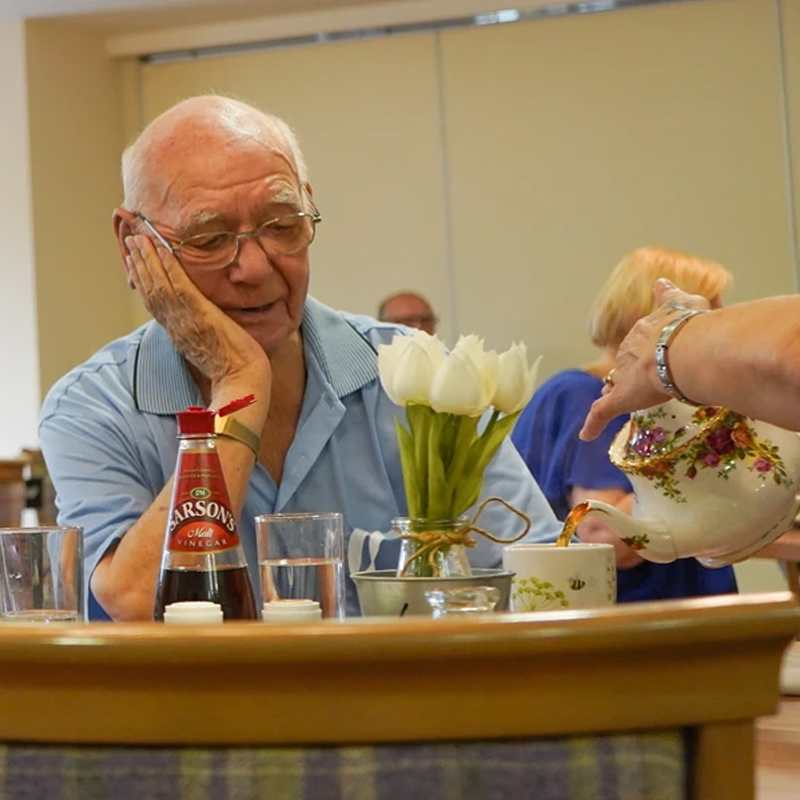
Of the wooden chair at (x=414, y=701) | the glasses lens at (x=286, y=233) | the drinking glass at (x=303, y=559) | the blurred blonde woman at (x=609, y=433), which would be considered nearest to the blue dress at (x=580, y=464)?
the blurred blonde woman at (x=609, y=433)

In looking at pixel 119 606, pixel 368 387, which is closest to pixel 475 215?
pixel 368 387

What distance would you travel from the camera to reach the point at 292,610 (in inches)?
44.6

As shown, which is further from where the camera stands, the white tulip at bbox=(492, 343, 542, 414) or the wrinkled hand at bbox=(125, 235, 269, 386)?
the wrinkled hand at bbox=(125, 235, 269, 386)

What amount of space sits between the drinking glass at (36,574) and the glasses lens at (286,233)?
63cm

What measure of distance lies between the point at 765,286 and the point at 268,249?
4.15m

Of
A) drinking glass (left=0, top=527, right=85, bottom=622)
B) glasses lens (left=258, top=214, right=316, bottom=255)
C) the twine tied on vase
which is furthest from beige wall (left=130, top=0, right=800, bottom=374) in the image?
drinking glass (left=0, top=527, right=85, bottom=622)

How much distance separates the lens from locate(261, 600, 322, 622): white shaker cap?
43.7 inches

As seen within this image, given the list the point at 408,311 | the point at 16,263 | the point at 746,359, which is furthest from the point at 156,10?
the point at 746,359

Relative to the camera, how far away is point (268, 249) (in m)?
1.72

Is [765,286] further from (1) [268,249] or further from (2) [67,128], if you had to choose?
(1) [268,249]

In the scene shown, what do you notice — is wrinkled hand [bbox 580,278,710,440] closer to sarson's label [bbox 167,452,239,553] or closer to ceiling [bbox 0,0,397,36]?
sarson's label [bbox 167,452,239,553]

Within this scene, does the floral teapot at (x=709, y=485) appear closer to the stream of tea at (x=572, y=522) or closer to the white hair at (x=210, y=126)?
the stream of tea at (x=572, y=522)

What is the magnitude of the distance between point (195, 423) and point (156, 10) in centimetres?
524

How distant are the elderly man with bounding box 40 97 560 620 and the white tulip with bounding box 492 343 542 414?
36 cm
